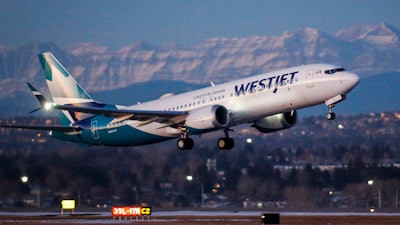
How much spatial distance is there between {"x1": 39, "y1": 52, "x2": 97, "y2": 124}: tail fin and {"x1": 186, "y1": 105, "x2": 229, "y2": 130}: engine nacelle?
45.7 feet

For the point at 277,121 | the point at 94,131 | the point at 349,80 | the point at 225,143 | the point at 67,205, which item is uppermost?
the point at 94,131

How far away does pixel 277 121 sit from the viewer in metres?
78.4

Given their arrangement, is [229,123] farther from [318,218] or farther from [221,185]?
[221,185]

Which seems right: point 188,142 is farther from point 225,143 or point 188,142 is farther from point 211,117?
point 211,117

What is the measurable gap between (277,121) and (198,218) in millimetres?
8236

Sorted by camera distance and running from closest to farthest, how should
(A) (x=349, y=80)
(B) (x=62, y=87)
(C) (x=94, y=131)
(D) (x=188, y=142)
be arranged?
1. (A) (x=349, y=80)
2. (D) (x=188, y=142)
3. (C) (x=94, y=131)
4. (B) (x=62, y=87)

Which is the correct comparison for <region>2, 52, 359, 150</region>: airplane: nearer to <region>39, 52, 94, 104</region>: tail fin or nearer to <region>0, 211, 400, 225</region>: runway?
<region>39, 52, 94, 104</region>: tail fin

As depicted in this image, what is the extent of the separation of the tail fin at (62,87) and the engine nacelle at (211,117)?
13.9m

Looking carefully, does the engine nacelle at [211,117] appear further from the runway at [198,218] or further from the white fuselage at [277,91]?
the runway at [198,218]

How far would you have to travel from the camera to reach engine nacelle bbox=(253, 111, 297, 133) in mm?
78250

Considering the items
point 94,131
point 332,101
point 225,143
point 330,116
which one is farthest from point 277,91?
point 94,131

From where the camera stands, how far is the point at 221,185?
110m

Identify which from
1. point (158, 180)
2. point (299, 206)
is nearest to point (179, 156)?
point (158, 180)

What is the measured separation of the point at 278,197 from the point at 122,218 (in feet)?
89.7
